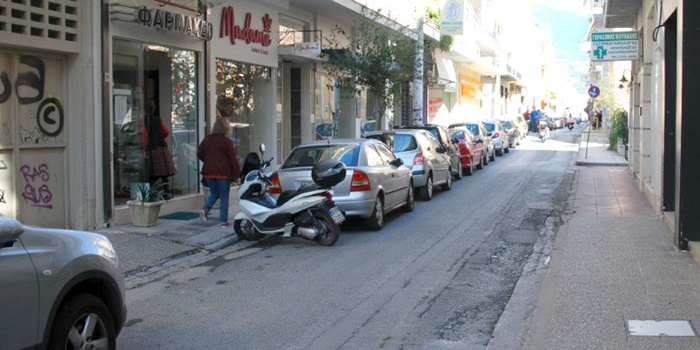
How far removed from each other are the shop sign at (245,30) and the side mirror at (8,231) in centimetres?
1179

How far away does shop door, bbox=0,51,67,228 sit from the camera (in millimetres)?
10516

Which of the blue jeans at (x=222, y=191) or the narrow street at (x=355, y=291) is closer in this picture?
the narrow street at (x=355, y=291)

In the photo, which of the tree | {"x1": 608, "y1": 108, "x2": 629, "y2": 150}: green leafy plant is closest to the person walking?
the tree

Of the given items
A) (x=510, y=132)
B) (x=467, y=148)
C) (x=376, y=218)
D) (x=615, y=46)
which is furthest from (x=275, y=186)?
(x=510, y=132)

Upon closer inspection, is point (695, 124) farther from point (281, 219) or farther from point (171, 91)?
point (171, 91)

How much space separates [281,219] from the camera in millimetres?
10938

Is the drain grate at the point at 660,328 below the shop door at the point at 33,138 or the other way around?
below

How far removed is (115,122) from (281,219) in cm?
361

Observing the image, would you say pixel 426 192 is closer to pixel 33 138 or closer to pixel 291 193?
pixel 291 193

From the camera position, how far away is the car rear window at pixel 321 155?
12.3m

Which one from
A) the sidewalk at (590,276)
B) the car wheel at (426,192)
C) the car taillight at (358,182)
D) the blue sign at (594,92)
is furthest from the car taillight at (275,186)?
the blue sign at (594,92)

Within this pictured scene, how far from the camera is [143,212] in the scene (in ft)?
39.2

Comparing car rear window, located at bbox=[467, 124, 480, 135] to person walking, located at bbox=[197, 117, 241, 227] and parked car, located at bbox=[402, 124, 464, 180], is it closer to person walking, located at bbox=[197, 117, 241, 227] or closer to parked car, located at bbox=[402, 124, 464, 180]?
parked car, located at bbox=[402, 124, 464, 180]

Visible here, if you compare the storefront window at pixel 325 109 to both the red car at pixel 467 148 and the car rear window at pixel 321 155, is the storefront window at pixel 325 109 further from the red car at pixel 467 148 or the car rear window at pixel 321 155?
the car rear window at pixel 321 155
